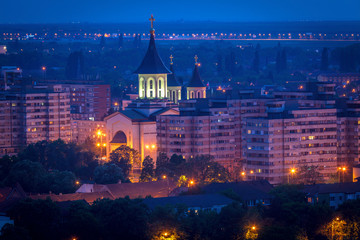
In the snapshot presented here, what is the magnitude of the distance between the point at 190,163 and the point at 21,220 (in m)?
31.2

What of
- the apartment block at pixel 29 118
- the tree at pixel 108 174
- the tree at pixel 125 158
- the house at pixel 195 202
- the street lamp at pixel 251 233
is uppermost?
the apartment block at pixel 29 118

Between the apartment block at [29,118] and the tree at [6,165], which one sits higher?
the apartment block at [29,118]

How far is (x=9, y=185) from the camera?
12312 centimetres

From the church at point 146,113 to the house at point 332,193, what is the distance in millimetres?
34790

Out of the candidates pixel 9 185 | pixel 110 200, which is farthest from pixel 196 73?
pixel 110 200

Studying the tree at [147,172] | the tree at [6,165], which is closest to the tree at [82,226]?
the tree at [147,172]

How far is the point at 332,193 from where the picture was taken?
113375 mm

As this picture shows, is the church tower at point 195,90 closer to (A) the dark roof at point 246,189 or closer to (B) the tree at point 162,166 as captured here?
(B) the tree at point 162,166

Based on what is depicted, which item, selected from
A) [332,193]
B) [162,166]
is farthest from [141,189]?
[332,193]

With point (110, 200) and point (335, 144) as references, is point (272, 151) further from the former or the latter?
point (110, 200)

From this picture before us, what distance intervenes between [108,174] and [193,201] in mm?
20983

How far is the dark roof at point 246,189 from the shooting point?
111 m

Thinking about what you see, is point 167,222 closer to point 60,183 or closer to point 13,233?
point 13,233

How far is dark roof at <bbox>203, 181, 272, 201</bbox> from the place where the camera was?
111m
